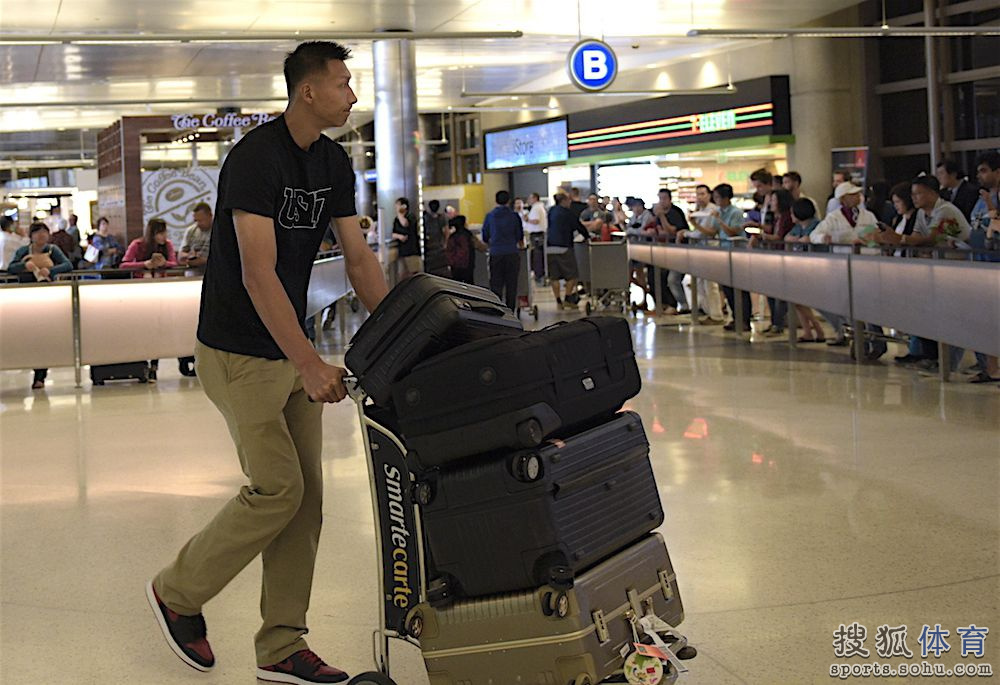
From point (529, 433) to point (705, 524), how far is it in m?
2.16

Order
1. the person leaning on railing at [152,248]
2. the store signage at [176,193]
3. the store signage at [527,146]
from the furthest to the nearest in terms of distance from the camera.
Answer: the store signage at [527,146]
the store signage at [176,193]
the person leaning on railing at [152,248]

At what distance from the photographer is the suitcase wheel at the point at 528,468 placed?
223cm

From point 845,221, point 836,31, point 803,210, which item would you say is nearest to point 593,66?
point 836,31

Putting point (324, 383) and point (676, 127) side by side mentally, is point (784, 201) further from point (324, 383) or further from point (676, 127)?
point (676, 127)

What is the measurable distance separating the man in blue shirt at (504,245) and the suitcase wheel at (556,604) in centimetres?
1095

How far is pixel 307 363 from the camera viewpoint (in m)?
2.55

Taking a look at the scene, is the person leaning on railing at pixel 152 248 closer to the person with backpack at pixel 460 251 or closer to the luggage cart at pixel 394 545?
the person with backpack at pixel 460 251

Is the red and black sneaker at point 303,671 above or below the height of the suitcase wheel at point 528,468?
below

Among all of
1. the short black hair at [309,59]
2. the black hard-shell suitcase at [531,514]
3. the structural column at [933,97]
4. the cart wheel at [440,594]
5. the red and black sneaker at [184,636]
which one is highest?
the structural column at [933,97]

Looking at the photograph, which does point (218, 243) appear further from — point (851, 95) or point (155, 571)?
point (851, 95)

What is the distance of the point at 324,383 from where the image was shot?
2.51m

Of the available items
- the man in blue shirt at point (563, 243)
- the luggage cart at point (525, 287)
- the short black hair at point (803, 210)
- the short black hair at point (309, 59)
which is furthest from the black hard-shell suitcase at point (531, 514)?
the man in blue shirt at point (563, 243)

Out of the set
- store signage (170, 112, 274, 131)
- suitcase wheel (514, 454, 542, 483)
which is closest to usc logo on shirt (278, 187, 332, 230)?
suitcase wheel (514, 454, 542, 483)

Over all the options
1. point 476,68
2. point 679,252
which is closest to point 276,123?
point 679,252
